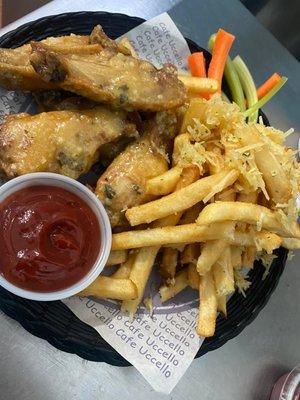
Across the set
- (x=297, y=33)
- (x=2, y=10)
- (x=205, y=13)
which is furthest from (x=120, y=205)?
(x=297, y=33)

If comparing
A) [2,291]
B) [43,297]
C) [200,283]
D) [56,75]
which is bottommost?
[2,291]

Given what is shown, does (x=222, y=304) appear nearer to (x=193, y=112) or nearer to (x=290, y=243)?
(x=290, y=243)

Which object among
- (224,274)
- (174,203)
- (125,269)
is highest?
(174,203)

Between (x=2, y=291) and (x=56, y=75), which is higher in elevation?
(x=56, y=75)

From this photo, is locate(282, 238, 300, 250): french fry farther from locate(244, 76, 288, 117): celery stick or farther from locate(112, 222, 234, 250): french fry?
locate(244, 76, 288, 117): celery stick

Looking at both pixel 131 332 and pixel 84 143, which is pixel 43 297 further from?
pixel 84 143

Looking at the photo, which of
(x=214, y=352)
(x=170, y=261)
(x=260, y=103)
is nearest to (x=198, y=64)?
(x=260, y=103)
